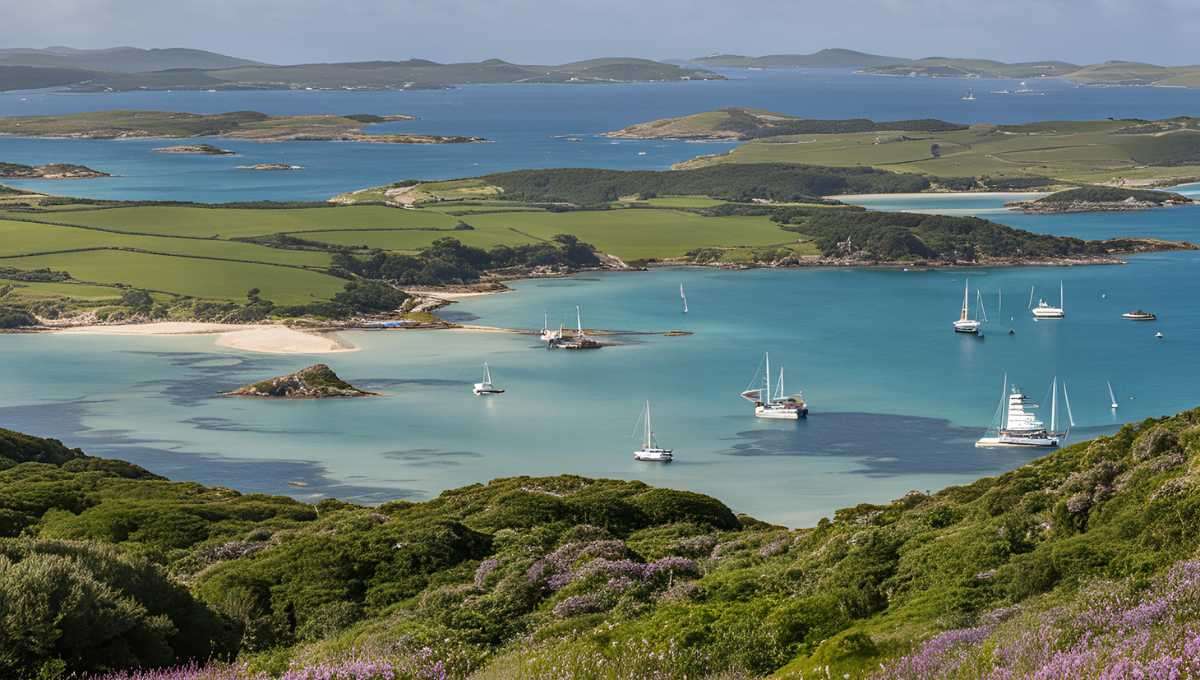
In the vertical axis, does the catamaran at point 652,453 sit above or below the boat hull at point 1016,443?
above

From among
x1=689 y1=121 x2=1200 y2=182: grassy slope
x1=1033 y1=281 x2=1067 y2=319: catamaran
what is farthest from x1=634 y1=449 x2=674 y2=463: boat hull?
x1=689 y1=121 x2=1200 y2=182: grassy slope

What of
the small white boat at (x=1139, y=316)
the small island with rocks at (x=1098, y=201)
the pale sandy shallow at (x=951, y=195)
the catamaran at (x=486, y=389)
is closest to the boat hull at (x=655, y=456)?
the catamaran at (x=486, y=389)

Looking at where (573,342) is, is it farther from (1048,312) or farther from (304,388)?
(1048,312)

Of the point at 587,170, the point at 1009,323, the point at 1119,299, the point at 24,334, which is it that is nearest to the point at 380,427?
the point at 24,334

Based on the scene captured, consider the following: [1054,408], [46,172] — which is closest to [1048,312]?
[1054,408]

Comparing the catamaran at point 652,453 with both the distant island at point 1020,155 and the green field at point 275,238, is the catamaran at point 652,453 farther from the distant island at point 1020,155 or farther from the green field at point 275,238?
the distant island at point 1020,155
